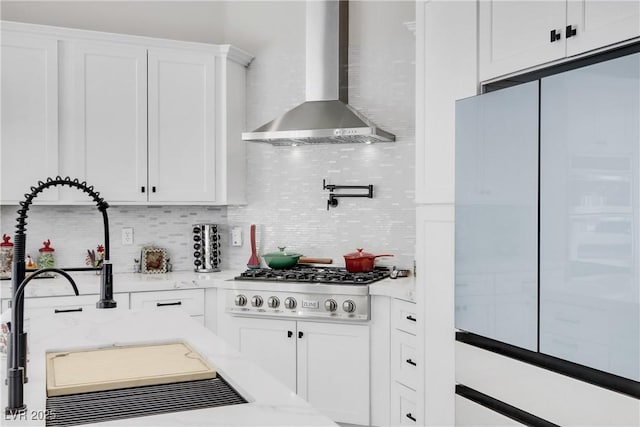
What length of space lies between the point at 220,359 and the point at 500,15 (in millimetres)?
1768

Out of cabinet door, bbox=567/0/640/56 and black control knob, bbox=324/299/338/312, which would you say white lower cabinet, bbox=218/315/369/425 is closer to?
black control knob, bbox=324/299/338/312

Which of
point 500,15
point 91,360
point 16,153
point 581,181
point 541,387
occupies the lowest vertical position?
point 541,387

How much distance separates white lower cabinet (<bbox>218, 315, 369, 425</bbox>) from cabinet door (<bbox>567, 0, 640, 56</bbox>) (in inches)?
82.0

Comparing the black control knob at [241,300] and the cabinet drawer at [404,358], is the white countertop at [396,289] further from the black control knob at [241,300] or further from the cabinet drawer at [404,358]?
the black control knob at [241,300]

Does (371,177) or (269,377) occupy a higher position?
(371,177)

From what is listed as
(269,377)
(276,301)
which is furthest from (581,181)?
(276,301)

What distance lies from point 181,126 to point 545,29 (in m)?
2.62

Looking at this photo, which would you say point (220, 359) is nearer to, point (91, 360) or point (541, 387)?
point (91, 360)

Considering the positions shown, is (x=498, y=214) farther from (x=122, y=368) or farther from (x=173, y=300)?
(x=173, y=300)

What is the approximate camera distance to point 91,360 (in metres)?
1.90

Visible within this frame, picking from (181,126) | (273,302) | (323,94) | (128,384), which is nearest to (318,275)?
(273,302)

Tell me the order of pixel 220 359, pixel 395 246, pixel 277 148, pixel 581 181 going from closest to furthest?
pixel 220 359 < pixel 581 181 < pixel 395 246 < pixel 277 148

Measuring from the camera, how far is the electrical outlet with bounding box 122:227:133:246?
4473 mm

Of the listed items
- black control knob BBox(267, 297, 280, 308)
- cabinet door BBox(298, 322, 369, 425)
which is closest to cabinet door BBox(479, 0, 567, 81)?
cabinet door BBox(298, 322, 369, 425)
